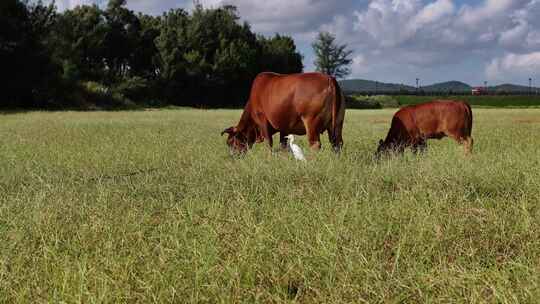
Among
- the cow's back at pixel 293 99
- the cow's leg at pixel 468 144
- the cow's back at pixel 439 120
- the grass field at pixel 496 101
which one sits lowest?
the grass field at pixel 496 101

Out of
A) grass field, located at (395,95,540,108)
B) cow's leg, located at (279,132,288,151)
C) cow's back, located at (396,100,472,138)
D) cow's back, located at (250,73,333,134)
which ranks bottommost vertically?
grass field, located at (395,95,540,108)

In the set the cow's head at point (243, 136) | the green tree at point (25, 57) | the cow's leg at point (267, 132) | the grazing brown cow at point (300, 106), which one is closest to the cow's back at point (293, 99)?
the grazing brown cow at point (300, 106)

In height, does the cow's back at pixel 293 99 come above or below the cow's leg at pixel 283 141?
above

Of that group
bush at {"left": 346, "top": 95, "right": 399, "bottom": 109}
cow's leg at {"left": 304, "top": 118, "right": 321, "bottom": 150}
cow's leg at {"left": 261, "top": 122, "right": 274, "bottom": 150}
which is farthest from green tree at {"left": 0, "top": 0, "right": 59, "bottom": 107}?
bush at {"left": 346, "top": 95, "right": 399, "bottom": 109}

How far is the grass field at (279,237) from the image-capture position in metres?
2.95

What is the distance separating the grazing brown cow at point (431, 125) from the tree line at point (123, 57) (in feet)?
96.1

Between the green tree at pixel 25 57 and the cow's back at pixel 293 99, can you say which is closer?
the cow's back at pixel 293 99

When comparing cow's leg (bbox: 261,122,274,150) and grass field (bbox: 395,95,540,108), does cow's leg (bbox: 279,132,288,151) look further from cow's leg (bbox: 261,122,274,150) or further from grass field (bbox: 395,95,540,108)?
grass field (bbox: 395,95,540,108)

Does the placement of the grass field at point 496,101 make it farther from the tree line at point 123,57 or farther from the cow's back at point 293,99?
the cow's back at point 293,99

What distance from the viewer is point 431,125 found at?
34.7ft

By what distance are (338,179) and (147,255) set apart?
2716 millimetres

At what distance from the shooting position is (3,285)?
305 centimetres

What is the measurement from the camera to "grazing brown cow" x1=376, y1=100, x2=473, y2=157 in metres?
10.5

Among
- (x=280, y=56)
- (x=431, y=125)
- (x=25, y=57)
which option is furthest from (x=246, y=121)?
(x=280, y=56)
